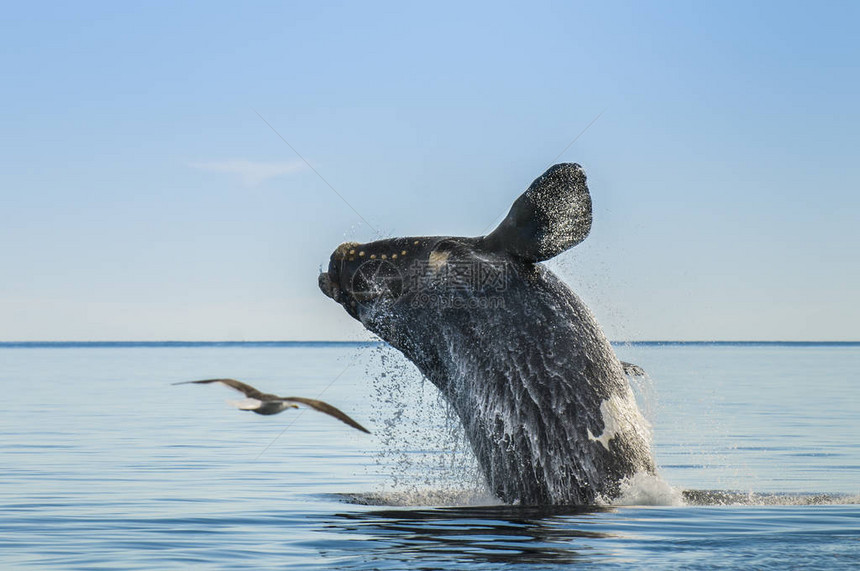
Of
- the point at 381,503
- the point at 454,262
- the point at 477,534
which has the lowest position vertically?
the point at 477,534

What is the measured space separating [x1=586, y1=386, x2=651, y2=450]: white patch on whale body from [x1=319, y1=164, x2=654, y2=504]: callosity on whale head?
14mm

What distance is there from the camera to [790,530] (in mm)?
11570

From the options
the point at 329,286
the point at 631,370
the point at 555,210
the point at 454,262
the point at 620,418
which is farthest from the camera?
the point at 329,286

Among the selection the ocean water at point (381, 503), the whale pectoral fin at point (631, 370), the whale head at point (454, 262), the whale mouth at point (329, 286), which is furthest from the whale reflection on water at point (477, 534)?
the whale mouth at point (329, 286)

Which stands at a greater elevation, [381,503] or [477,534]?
[381,503]

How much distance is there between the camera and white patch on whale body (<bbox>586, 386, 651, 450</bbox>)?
1216cm

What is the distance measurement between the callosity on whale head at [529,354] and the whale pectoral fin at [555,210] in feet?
0.04

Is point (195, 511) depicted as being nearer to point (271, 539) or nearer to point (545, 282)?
point (271, 539)

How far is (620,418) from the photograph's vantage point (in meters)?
12.3

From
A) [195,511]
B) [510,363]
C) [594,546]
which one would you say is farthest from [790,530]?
[195,511]

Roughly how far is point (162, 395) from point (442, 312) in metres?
38.0

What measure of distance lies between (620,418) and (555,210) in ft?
7.98

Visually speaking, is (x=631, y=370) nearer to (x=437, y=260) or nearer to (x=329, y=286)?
(x=437, y=260)

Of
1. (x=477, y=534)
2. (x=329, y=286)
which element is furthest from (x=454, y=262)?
(x=477, y=534)
